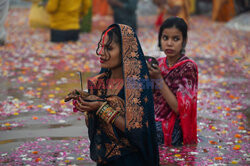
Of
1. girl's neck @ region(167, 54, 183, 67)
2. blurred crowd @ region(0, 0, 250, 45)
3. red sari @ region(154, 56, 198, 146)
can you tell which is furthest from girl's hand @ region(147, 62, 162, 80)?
blurred crowd @ region(0, 0, 250, 45)

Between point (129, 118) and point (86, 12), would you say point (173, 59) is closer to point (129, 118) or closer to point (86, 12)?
point (129, 118)

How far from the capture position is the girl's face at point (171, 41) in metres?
4.23

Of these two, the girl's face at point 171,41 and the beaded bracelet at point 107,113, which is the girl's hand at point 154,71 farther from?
the beaded bracelet at point 107,113

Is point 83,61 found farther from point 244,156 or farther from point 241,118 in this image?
point 244,156

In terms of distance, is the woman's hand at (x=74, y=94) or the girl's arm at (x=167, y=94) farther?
the girl's arm at (x=167, y=94)

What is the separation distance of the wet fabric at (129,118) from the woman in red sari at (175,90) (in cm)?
107

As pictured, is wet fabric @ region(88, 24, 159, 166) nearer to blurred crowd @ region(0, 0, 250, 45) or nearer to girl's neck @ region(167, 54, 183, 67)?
girl's neck @ region(167, 54, 183, 67)

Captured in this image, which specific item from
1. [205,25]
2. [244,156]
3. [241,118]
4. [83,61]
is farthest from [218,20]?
[244,156]

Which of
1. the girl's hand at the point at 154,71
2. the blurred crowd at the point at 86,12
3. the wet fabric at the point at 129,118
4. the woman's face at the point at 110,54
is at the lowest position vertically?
the wet fabric at the point at 129,118

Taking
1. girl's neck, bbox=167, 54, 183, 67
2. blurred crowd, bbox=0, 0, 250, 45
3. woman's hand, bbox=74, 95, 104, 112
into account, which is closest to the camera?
woman's hand, bbox=74, 95, 104, 112

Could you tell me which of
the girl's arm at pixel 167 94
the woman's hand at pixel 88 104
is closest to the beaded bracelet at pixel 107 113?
the woman's hand at pixel 88 104

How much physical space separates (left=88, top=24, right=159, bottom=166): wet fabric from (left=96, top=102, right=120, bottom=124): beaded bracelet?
0.22 ft

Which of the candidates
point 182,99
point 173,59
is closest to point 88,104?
point 182,99

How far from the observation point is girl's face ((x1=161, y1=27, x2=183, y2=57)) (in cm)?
423
